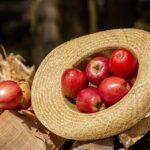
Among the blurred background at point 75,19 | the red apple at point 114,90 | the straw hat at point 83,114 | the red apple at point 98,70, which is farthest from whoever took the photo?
the blurred background at point 75,19

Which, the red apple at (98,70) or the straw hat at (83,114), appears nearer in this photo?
the straw hat at (83,114)

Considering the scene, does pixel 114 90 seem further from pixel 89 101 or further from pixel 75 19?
pixel 75 19

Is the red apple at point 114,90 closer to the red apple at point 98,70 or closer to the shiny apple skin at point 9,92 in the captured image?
the red apple at point 98,70

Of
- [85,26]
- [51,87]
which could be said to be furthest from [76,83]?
[85,26]

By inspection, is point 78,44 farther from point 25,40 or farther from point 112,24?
point 25,40

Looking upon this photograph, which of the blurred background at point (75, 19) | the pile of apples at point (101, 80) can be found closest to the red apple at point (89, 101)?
the pile of apples at point (101, 80)

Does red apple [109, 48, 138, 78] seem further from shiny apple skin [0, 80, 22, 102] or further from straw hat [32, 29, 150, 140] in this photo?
shiny apple skin [0, 80, 22, 102]

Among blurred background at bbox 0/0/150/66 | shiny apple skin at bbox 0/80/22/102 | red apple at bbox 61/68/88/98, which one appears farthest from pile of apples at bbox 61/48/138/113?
blurred background at bbox 0/0/150/66
